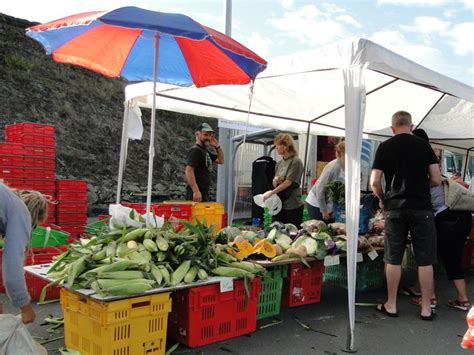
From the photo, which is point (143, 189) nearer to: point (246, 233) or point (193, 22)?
point (246, 233)

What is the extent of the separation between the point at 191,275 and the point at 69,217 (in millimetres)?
4575

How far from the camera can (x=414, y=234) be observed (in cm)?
447

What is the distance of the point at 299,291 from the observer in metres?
4.73

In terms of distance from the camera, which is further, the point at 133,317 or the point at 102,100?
the point at 102,100

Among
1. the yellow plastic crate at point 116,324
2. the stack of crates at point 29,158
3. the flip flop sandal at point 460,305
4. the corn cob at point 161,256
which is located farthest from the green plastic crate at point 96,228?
the flip flop sandal at point 460,305

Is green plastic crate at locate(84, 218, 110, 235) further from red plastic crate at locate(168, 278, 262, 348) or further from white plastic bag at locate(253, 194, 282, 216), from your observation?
white plastic bag at locate(253, 194, 282, 216)

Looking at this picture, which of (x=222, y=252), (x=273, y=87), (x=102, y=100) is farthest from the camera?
(x=102, y=100)

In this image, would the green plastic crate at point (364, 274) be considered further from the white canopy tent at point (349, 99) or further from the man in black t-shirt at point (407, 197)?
the white canopy tent at point (349, 99)

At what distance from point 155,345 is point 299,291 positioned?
72.5 inches

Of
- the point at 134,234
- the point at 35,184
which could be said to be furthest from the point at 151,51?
the point at 35,184

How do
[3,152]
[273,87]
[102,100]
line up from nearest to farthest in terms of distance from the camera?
1. [273,87]
2. [3,152]
3. [102,100]

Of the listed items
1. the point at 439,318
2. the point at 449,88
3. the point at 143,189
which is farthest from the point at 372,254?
the point at 143,189

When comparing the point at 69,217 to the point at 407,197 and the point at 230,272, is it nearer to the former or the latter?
the point at 230,272

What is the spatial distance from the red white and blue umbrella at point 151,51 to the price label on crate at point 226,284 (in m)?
1.03
